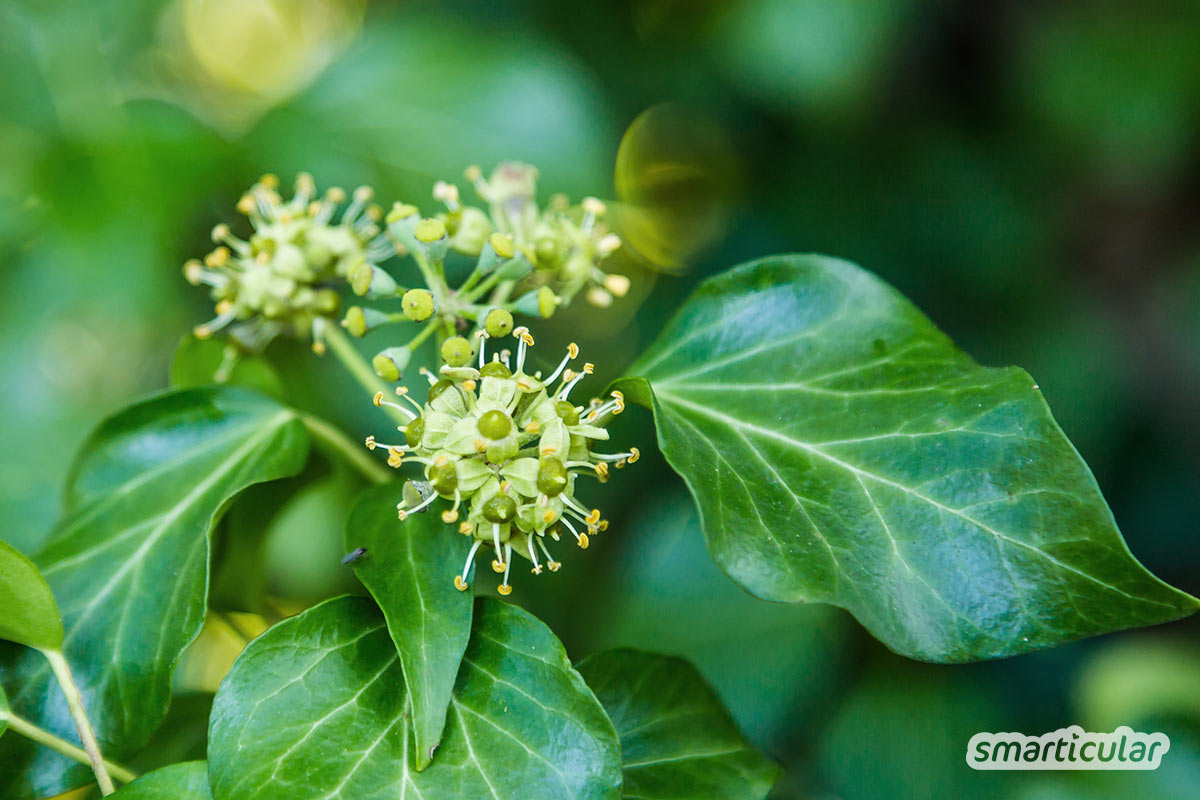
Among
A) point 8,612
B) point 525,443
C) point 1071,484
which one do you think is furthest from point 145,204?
point 1071,484

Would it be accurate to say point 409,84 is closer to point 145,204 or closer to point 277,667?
point 145,204

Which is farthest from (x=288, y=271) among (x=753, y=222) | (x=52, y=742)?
(x=753, y=222)

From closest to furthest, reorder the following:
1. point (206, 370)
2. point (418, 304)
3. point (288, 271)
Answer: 1. point (418, 304)
2. point (288, 271)
3. point (206, 370)

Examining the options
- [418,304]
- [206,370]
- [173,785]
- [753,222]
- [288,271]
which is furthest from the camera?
[753,222]

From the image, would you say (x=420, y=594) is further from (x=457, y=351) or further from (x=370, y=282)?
(x=370, y=282)

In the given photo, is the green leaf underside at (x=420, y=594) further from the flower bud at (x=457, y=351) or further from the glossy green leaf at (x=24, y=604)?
the glossy green leaf at (x=24, y=604)

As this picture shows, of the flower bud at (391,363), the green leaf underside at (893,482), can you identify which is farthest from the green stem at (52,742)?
the green leaf underside at (893,482)

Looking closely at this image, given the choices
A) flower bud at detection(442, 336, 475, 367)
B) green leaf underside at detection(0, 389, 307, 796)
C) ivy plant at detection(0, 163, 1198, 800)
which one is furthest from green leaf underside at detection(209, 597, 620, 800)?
flower bud at detection(442, 336, 475, 367)
